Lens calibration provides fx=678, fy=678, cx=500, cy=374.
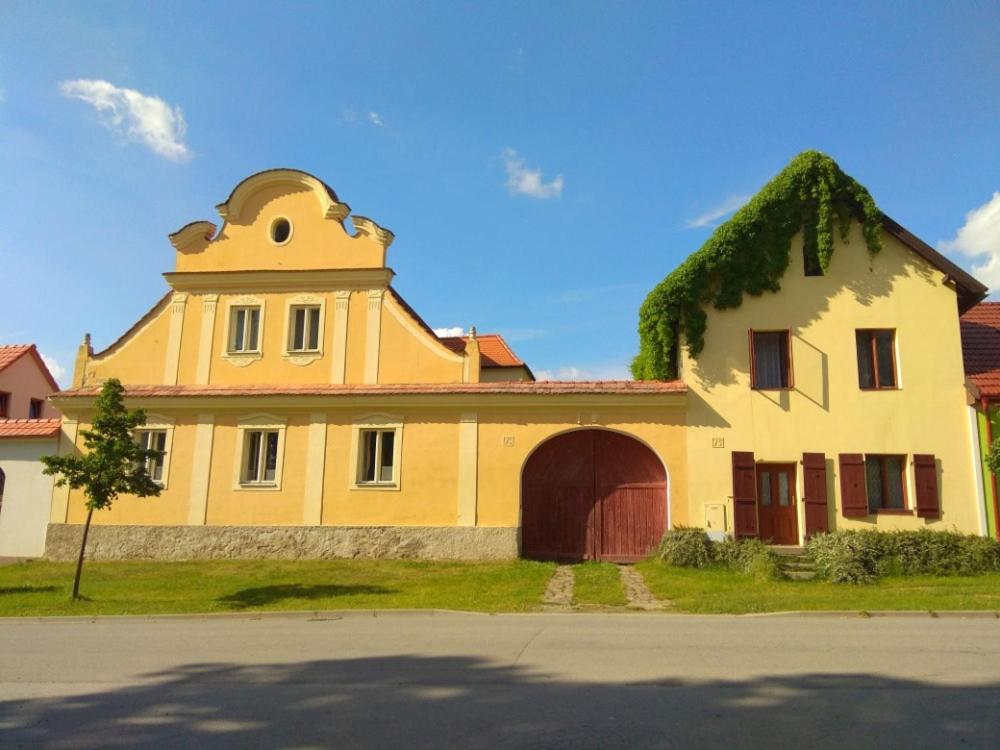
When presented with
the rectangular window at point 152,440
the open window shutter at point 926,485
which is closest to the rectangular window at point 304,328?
the rectangular window at point 152,440

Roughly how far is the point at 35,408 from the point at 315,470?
21.4m

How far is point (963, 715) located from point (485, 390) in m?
13.0

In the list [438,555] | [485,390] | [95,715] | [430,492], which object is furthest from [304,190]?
[95,715]

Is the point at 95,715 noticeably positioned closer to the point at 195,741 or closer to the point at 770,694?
the point at 195,741

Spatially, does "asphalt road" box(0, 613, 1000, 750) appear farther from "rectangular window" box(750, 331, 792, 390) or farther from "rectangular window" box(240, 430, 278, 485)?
"rectangular window" box(240, 430, 278, 485)

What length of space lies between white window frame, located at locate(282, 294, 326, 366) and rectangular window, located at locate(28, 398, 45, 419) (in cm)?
1929

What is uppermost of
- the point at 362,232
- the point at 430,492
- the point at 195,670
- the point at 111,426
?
the point at 362,232

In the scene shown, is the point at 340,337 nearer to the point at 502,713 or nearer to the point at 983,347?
the point at 502,713

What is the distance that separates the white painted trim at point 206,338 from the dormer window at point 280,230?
7.83 feet

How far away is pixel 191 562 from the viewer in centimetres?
1752

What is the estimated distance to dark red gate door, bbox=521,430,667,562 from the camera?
17.2 m

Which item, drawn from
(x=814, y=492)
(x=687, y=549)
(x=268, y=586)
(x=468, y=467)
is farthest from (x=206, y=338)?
(x=814, y=492)

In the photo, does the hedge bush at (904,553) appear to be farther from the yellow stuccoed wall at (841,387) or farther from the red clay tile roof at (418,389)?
the red clay tile roof at (418,389)

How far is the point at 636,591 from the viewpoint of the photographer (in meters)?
13.3
